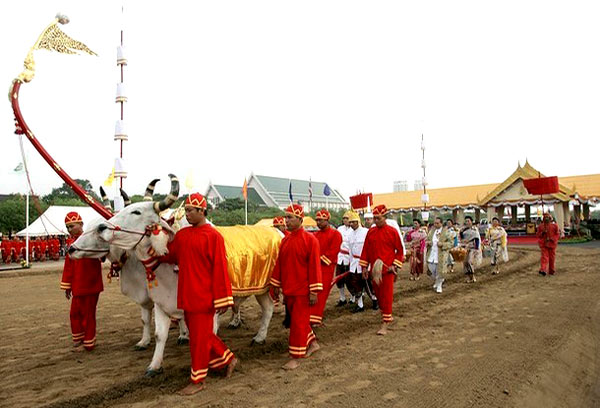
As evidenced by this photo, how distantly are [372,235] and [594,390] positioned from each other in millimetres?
3660

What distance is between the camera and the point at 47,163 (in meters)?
5.73

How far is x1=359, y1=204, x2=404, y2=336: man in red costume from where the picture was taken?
7.00m

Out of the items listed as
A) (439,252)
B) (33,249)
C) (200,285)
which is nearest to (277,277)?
(200,285)

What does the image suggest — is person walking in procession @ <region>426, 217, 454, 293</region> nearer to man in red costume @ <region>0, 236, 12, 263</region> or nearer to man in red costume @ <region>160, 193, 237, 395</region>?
man in red costume @ <region>160, 193, 237, 395</region>

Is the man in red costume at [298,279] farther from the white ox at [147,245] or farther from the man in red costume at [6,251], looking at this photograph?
the man in red costume at [6,251]

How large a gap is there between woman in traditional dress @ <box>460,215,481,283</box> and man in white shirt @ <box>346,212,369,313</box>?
4.64 meters

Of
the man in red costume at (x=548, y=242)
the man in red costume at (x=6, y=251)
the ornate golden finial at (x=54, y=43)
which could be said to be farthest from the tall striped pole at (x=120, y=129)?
the man in red costume at (x=6, y=251)

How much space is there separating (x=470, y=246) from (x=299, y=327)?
30.0 feet

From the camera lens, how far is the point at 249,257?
19.8 ft

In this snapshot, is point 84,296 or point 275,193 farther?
point 275,193

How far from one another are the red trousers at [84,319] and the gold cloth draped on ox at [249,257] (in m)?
2.21

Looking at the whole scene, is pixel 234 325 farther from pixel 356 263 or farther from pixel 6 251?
pixel 6 251

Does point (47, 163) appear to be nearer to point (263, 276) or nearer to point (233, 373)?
point (263, 276)

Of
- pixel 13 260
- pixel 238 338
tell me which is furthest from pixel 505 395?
pixel 13 260
